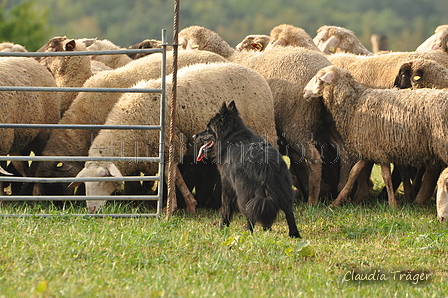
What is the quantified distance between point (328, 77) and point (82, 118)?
291cm

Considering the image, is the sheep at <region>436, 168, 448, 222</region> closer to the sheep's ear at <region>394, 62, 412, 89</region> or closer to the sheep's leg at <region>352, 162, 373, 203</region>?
the sheep's leg at <region>352, 162, 373, 203</region>

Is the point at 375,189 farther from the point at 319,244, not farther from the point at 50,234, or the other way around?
the point at 50,234

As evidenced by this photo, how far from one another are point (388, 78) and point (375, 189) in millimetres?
1683

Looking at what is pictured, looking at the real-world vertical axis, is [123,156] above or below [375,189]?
above

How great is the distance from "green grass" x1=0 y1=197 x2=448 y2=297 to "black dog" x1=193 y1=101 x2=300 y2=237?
19 cm

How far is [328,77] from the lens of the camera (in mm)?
6781

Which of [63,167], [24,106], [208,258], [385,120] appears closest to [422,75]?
[385,120]

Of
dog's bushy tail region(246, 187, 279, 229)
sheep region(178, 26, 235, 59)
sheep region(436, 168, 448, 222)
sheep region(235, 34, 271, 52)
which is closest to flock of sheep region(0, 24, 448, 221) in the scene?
sheep region(436, 168, 448, 222)

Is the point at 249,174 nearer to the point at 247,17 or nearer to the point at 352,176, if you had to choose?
the point at 352,176

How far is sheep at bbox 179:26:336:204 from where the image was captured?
6973mm

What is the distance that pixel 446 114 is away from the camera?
5.91 meters

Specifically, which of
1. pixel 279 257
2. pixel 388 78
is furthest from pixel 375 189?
pixel 279 257

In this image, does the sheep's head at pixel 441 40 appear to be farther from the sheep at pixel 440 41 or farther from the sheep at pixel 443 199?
the sheep at pixel 443 199

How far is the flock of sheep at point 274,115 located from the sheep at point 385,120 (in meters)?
0.01
